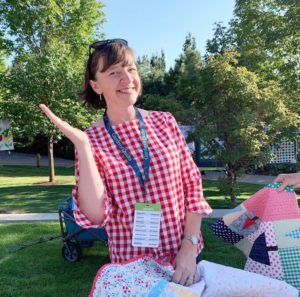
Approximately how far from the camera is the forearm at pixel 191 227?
172 cm

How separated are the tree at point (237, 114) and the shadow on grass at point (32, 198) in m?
3.91

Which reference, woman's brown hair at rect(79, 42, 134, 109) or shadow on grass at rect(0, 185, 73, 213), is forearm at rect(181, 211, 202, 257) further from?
shadow on grass at rect(0, 185, 73, 213)

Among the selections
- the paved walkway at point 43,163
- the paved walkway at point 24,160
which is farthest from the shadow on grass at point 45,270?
the paved walkway at point 24,160

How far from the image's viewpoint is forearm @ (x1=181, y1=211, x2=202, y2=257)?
1723mm

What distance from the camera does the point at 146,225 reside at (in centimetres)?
165

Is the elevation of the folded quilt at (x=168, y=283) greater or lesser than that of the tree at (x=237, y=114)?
lesser

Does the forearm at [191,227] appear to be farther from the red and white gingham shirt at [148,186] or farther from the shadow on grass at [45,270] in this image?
the shadow on grass at [45,270]

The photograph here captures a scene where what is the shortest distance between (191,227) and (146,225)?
8.7 inches

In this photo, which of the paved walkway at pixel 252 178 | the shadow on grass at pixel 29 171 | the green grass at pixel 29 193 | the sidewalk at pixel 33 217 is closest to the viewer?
the sidewalk at pixel 33 217

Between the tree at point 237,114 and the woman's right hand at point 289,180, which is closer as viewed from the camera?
the woman's right hand at point 289,180

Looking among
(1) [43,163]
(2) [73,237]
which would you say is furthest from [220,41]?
(1) [43,163]

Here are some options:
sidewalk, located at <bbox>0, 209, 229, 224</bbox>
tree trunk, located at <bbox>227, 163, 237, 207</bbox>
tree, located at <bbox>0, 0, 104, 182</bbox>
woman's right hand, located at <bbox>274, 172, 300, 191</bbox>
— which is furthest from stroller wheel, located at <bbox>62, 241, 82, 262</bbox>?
tree, located at <bbox>0, 0, 104, 182</bbox>

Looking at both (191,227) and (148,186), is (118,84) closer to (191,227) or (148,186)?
Result: (148,186)

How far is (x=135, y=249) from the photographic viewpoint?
66.9 inches
